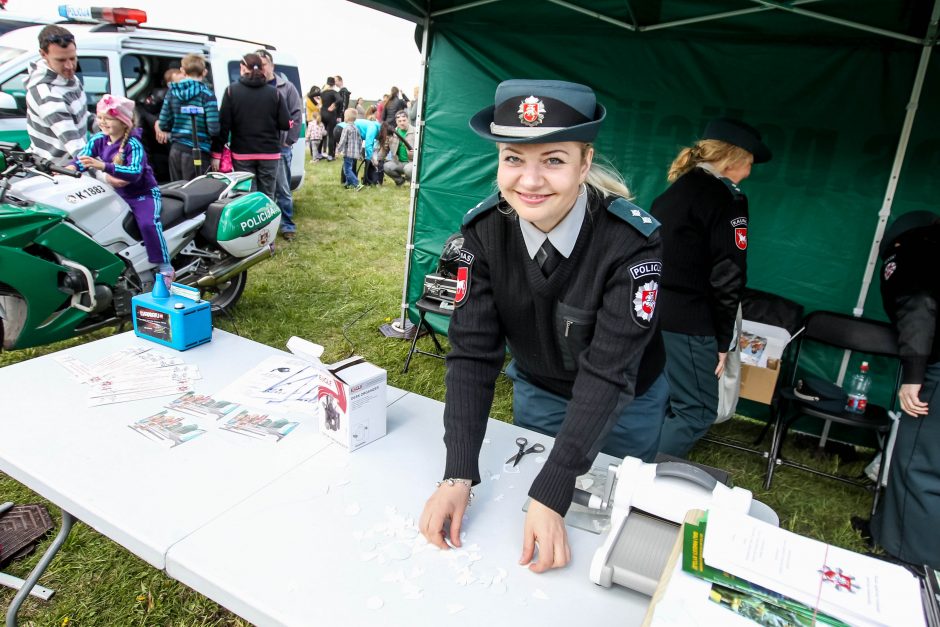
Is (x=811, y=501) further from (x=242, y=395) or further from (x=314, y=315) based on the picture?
(x=314, y=315)

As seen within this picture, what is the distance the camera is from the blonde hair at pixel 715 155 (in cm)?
251

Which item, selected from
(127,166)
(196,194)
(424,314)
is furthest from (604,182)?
(196,194)

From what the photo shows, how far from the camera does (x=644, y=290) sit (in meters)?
1.29

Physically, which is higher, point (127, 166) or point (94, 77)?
point (94, 77)

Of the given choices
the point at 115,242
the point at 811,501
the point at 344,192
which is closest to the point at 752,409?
the point at 811,501

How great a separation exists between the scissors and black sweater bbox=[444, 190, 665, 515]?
181 millimetres

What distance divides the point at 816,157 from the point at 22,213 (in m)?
4.17

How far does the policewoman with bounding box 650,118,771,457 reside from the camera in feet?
7.86

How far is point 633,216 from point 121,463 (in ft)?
4.44

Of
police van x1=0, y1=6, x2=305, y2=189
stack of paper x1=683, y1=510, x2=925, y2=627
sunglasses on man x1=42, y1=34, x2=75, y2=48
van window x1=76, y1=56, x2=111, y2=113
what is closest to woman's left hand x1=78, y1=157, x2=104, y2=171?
sunglasses on man x1=42, y1=34, x2=75, y2=48

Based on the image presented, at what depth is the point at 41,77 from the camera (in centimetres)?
383

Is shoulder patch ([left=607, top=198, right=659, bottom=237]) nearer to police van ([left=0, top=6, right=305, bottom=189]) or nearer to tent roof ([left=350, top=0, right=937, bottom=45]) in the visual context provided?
tent roof ([left=350, top=0, right=937, bottom=45])

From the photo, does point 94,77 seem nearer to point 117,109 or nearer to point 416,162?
point 117,109

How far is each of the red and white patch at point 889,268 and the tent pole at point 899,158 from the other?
690 mm
